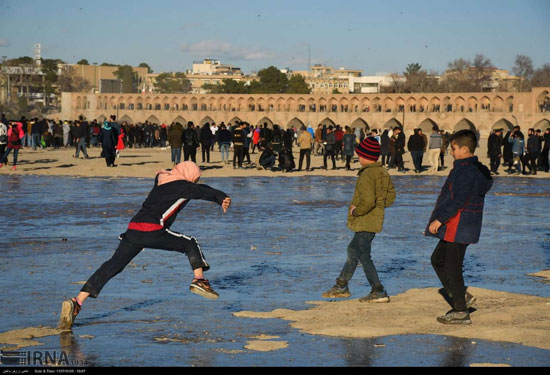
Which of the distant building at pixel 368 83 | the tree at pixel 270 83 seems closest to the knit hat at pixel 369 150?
the tree at pixel 270 83

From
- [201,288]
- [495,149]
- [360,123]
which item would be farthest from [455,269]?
[360,123]

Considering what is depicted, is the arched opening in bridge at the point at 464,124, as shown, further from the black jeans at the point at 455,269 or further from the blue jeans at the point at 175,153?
the black jeans at the point at 455,269

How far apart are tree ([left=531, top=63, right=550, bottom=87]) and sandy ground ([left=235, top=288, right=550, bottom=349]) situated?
129089 millimetres

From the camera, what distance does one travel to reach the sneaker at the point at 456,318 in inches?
272

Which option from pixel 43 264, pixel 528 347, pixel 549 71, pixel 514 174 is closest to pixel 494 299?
pixel 528 347

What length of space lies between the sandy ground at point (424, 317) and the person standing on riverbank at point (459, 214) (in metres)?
0.23

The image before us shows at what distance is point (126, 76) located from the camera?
17138cm

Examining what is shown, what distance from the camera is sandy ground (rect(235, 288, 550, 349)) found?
6.58 meters

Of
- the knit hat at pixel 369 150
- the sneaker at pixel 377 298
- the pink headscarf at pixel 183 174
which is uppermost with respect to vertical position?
the knit hat at pixel 369 150

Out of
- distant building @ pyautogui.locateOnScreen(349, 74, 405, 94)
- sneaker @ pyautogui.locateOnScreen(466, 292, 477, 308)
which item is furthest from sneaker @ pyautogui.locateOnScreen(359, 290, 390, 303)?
distant building @ pyautogui.locateOnScreen(349, 74, 405, 94)

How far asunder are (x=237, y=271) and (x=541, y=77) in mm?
134031

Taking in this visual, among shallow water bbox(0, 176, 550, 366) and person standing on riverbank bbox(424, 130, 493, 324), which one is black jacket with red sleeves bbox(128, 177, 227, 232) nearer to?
shallow water bbox(0, 176, 550, 366)

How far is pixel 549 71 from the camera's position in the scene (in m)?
137

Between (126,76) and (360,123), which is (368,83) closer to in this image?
(126,76)
